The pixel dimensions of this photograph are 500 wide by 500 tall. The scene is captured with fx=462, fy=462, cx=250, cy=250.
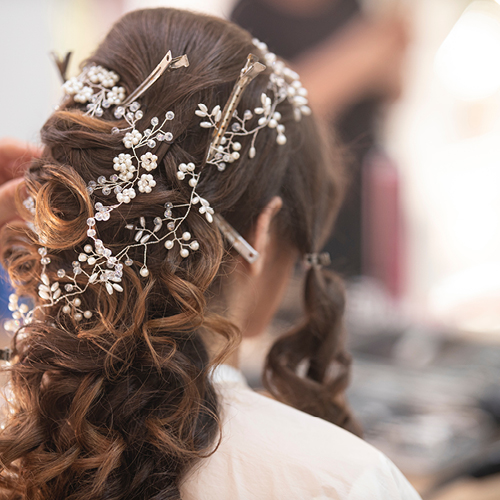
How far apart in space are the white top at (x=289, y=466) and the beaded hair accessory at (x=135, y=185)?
225mm

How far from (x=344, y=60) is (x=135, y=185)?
4.80 ft

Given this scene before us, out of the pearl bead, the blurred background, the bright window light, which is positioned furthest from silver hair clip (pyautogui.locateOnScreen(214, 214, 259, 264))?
the bright window light

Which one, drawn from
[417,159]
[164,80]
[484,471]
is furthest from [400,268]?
[164,80]

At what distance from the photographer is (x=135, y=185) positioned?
0.52 m

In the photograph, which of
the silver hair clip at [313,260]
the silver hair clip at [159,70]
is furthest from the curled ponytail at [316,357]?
the silver hair clip at [159,70]

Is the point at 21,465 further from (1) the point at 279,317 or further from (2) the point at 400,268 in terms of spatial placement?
(2) the point at 400,268

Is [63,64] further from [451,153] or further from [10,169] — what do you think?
[451,153]

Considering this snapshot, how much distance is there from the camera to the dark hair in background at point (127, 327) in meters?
0.51

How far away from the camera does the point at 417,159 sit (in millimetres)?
1775

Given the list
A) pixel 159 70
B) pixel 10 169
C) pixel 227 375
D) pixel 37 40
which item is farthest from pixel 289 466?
pixel 37 40

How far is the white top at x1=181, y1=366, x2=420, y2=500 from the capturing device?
0.51 meters

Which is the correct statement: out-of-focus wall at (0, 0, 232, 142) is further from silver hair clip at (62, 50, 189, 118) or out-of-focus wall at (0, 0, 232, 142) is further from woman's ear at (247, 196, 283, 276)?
woman's ear at (247, 196, 283, 276)

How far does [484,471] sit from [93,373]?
87 cm

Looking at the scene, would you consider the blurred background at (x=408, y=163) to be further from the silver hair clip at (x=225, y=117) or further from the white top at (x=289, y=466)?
the silver hair clip at (x=225, y=117)
